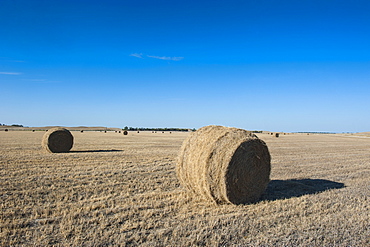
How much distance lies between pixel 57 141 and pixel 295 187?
14419mm

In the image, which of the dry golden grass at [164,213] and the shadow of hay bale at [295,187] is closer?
the dry golden grass at [164,213]

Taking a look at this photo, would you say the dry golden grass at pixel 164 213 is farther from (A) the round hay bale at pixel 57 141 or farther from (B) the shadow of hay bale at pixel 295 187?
(A) the round hay bale at pixel 57 141

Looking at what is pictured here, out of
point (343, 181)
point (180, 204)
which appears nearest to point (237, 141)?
point (180, 204)

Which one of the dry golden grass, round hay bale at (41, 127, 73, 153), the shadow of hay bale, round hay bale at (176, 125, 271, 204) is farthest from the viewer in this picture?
round hay bale at (41, 127, 73, 153)

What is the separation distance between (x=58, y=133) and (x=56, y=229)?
1402cm

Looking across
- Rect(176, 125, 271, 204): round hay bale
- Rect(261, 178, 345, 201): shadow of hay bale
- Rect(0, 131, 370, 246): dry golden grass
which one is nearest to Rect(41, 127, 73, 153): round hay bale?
Rect(0, 131, 370, 246): dry golden grass

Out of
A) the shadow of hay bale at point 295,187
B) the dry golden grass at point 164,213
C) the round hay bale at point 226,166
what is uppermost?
the round hay bale at point 226,166

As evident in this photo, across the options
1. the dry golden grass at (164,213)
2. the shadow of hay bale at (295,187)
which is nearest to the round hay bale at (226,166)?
the dry golden grass at (164,213)

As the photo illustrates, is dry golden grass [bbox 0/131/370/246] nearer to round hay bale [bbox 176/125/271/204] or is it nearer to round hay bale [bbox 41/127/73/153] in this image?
round hay bale [bbox 176/125/271/204]

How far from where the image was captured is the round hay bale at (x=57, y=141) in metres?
17.0

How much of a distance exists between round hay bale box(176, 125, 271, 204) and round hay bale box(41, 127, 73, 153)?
40.2 feet

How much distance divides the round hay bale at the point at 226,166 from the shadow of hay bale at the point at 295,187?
492mm

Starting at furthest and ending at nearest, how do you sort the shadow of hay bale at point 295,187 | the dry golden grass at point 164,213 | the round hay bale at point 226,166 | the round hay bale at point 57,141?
the round hay bale at point 57,141, the shadow of hay bale at point 295,187, the round hay bale at point 226,166, the dry golden grass at point 164,213

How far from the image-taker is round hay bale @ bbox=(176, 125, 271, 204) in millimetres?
6660
